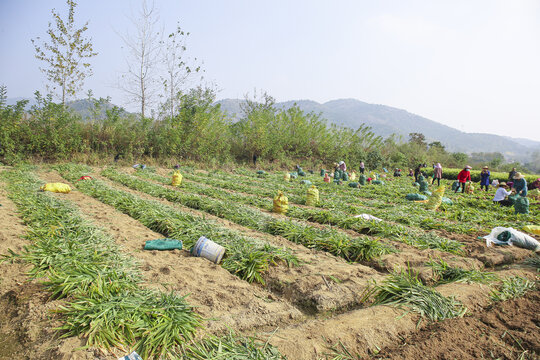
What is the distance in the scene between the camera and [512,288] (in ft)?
11.1

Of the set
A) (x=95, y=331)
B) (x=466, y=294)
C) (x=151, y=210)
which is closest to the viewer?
(x=95, y=331)

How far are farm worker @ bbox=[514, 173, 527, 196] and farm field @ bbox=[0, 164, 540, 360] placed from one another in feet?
18.4

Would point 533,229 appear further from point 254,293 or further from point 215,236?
point 215,236

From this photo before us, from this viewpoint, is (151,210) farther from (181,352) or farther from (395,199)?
(395,199)

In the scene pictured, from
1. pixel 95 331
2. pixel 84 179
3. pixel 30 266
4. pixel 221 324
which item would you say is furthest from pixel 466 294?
pixel 84 179

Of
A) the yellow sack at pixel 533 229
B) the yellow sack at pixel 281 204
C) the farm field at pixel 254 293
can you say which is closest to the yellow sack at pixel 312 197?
the yellow sack at pixel 281 204

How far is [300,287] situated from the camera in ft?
10.9

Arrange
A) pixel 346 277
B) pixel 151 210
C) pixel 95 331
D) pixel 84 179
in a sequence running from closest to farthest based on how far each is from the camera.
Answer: pixel 95 331, pixel 346 277, pixel 151 210, pixel 84 179

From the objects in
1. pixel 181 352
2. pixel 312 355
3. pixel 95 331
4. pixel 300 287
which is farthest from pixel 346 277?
pixel 95 331

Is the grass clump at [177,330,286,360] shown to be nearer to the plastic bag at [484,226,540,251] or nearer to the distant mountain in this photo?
the plastic bag at [484,226,540,251]

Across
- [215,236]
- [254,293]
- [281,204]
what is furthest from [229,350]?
[281,204]

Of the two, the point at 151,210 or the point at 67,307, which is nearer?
the point at 67,307

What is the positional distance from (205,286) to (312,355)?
1.46 metres

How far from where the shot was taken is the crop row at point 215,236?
146 inches
